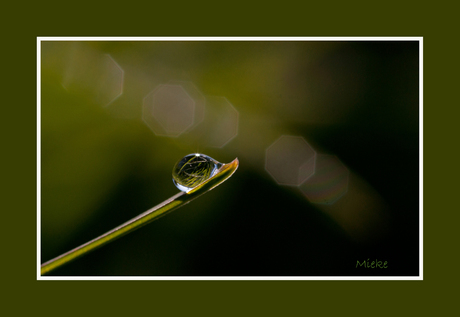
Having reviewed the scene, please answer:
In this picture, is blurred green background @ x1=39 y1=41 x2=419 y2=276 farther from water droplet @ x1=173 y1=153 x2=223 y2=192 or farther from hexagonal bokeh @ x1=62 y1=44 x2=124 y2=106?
water droplet @ x1=173 y1=153 x2=223 y2=192

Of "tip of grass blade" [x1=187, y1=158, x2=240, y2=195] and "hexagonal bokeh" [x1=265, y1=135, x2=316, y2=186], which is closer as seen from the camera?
"tip of grass blade" [x1=187, y1=158, x2=240, y2=195]

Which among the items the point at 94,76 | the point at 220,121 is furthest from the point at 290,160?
the point at 94,76

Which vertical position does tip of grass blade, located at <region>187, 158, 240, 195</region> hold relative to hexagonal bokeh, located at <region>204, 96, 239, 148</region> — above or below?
below

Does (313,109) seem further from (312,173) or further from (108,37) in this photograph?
(108,37)

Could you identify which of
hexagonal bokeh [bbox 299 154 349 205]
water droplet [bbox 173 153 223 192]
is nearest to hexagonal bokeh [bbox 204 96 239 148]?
hexagonal bokeh [bbox 299 154 349 205]

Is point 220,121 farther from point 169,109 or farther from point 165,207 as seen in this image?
point 165,207

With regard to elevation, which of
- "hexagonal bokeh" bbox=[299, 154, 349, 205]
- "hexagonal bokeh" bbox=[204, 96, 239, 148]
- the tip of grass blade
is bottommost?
"hexagonal bokeh" bbox=[299, 154, 349, 205]
